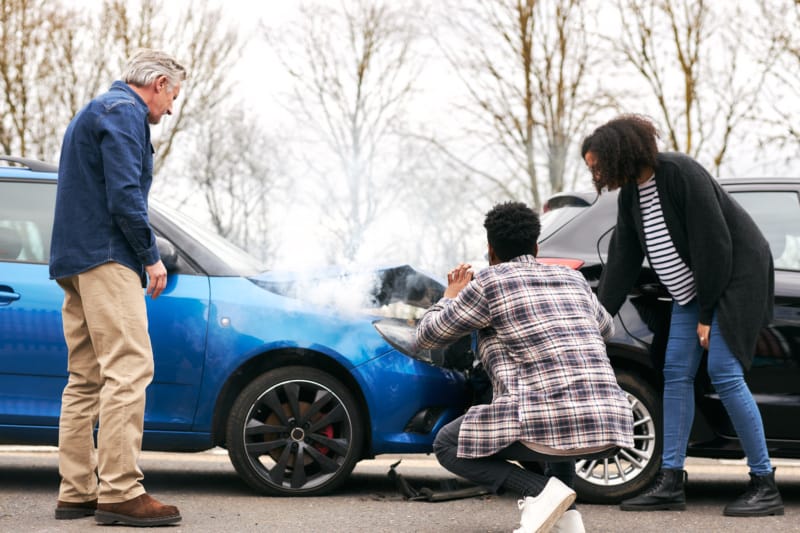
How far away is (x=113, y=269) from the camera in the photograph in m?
Answer: 3.80

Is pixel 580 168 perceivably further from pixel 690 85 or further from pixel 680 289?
pixel 680 289

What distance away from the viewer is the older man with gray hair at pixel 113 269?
147 inches

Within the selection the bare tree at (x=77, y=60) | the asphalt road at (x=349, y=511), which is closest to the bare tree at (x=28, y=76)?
the bare tree at (x=77, y=60)

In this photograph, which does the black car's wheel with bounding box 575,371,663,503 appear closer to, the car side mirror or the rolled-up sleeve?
the rolled-up sleeve

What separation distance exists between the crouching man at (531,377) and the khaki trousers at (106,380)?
→ 1.17 metres

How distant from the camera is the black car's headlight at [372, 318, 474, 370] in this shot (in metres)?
4.43

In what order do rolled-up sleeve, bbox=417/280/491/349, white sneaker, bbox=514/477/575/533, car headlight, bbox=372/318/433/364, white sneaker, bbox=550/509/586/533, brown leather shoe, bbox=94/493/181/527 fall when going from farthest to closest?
1. car headlight, bbox=372/318/433/364
2. brown leather shoe, bbox=94/493/181/527
3. rolled-up sleeve, bbox=417/280/491/349
4. white sneaker, bbox=550/509/586/533
5. white sneaker, bbox=514/477/575/533

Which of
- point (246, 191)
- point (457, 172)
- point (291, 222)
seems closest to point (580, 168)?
point (457, 172)

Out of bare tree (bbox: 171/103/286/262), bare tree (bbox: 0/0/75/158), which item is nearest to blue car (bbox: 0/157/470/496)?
bare tree (bbox: 171/103/286/262)

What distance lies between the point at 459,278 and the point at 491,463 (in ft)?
2.54

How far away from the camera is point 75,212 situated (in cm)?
380

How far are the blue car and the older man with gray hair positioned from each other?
1.53 ft

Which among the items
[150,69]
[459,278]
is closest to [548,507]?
[459,278]

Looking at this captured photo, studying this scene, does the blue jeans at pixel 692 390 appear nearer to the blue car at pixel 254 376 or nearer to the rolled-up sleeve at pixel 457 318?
the blue car at pixel 254 376
